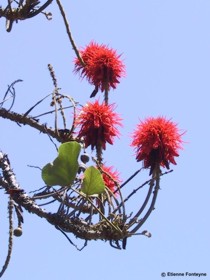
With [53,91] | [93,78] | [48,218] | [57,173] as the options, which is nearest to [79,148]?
[57,173]

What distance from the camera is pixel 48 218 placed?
7.21 feet

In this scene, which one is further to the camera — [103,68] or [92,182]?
[103,68]

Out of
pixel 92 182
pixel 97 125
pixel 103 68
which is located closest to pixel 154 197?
pixel 92 182

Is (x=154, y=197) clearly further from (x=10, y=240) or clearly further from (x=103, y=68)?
(x=103, y=68)

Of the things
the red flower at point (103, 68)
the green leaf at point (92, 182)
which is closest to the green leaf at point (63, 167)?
the green leaf at point (92, 182)

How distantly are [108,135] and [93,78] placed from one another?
45 cm

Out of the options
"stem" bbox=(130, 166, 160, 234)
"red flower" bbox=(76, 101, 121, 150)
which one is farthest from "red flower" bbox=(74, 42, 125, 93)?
"stem" bbox=(130, 166, 160, 234)

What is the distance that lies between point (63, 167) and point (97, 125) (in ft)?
1.49

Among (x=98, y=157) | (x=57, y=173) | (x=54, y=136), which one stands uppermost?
(x=54, y=136)

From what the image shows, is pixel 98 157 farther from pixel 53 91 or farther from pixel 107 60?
pixel 107 60

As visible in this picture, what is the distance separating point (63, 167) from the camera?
83.7 inches

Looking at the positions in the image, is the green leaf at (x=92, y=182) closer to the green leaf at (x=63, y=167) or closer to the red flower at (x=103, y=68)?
the green leaf at (x=63, y=167)

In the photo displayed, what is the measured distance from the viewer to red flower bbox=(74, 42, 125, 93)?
293 centimetres

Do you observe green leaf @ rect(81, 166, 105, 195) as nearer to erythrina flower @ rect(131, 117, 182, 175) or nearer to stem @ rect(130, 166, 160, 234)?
stem @ rect(130, 166, 160, 234)
